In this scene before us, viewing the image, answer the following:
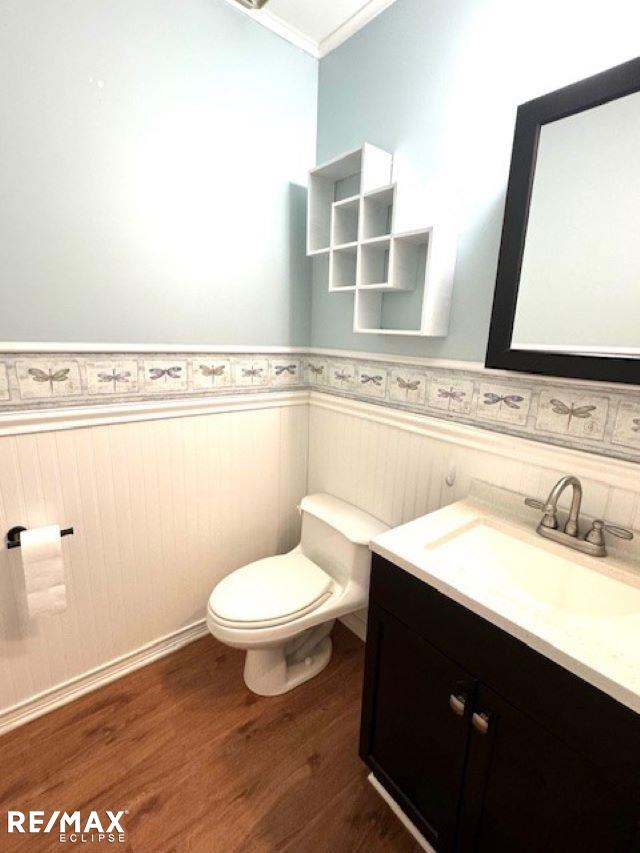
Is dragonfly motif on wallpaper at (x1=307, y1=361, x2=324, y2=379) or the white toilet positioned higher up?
dragonfly motif on wallpaper at (x1=307, y1=361, x2=324, y2=379)

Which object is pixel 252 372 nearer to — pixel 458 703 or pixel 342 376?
pixel 342 376

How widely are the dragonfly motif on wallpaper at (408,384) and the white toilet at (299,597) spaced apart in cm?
54

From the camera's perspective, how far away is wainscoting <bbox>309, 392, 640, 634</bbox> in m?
1.06

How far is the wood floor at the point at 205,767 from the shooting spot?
1.14 meters

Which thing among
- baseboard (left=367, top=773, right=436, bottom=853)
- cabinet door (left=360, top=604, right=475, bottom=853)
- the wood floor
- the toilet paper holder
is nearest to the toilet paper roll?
the toilet paper holder

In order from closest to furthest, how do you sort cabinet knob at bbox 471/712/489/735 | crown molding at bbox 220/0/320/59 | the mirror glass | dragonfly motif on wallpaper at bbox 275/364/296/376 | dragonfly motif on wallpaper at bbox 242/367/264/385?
1. cabinet knob at bbox 471/712/489/735
2. the mirror glass
3. crown molding at bbox 220/0/320/59
4. dragonfly motif on wallpaper at bbox 242/367/264/385
5. dragonfly motif on wallpaper at bbox 275/364/296/376

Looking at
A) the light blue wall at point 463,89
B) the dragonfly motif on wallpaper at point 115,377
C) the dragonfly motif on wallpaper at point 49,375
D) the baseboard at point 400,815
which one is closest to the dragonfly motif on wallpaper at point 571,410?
the light blue wall at point 463,89

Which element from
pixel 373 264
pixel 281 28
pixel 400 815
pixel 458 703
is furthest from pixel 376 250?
pixel 400 815

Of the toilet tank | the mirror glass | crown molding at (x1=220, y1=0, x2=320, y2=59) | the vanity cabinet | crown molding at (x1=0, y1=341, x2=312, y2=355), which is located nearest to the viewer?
the vanity cabinet

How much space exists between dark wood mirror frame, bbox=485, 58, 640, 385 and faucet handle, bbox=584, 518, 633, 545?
362mm

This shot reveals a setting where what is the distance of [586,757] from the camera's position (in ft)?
2.32

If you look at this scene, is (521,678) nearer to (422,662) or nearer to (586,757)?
(586,757)

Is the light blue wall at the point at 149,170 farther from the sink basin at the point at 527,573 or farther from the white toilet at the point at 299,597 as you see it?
the sink basin at the point at 527,573

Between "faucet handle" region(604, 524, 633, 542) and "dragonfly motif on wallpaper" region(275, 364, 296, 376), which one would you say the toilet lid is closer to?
"dragonfly motif on wallpaper" region(275, 364, 296, 376)
